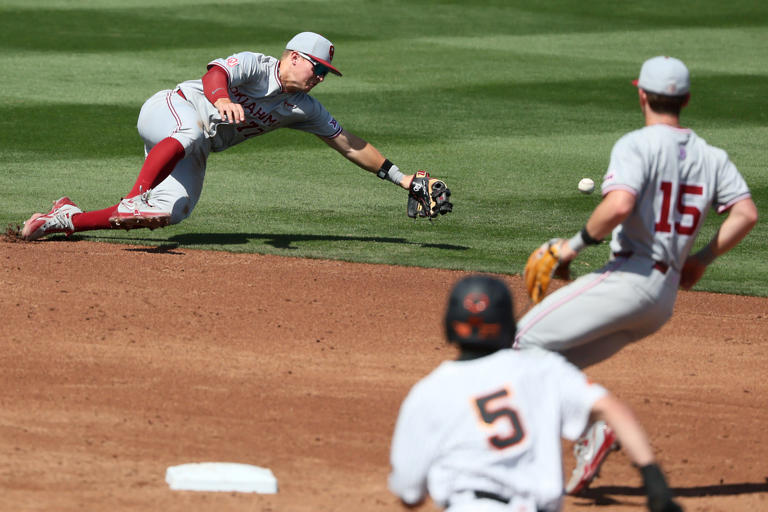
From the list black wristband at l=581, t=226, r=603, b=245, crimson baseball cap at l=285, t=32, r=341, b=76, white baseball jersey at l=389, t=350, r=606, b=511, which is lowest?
white baseball jersey at l=389, t=350, r=606, b=511

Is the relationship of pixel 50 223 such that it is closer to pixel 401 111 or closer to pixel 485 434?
pixel 485 434

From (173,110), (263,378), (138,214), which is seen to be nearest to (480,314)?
(263,378)

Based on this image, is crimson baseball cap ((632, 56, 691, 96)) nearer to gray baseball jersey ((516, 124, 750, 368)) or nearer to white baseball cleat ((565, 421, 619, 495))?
gray baseball jersey ((516, 124, 750, 368))

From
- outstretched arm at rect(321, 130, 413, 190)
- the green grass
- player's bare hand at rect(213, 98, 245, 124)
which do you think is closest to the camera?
player's bare hand at rect(213, 98, 245, 124)

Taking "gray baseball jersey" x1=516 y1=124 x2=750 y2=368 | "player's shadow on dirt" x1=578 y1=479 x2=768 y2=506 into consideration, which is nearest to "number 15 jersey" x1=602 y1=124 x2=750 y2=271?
"gray baseball jersey" x1=516 y1=124 x2=750 y2=368

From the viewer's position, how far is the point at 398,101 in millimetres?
16719

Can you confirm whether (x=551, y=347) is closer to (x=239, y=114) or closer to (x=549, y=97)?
(x=239, y=114)

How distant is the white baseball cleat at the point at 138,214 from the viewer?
8.77m

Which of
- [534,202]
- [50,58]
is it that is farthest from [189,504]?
[50,58]

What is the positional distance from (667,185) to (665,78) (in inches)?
17.2

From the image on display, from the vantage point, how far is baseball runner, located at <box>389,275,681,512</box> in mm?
3363

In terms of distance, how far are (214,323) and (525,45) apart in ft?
49.8

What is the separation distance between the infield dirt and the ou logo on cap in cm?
190

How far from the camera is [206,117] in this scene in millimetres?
9430
